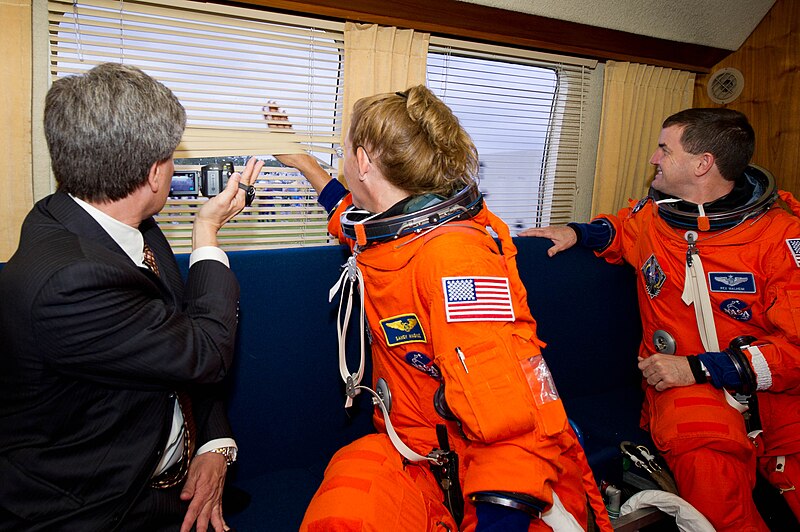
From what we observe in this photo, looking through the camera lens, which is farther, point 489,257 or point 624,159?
point 624,159

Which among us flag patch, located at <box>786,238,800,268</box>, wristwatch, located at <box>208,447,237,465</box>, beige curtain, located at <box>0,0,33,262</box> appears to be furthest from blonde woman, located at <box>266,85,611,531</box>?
beige curtain, located at <box>0,0,33,262</box>

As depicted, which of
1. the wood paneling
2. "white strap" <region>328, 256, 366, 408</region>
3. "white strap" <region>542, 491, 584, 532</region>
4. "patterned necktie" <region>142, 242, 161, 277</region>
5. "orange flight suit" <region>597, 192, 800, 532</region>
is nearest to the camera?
"white strap" <region>542, 491, 584, 532</region>

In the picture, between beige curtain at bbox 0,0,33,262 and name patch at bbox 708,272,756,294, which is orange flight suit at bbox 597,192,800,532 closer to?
name patch at bbox 708,272,756,294

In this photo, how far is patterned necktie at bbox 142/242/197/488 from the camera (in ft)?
4.80

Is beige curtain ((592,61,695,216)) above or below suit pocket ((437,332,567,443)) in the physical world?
above

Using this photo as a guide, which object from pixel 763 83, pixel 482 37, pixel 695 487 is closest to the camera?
pixel 695 487

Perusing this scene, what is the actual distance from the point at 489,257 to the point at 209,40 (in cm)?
194

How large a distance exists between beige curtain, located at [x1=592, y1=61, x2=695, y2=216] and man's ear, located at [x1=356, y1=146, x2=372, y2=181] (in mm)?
2436

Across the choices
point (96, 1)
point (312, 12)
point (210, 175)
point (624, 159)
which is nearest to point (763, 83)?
point (624, 159)

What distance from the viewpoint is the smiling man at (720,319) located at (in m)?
2.08

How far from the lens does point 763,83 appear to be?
142 inches

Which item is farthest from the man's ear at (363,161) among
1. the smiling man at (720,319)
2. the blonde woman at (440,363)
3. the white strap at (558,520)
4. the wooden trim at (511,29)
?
the smiling man at (720,319)

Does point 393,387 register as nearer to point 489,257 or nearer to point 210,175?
point 489,257

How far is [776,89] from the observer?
353 cm
